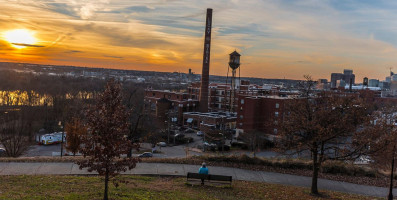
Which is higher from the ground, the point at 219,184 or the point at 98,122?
the point at 98,122

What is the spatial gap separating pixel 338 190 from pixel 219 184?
6.51m

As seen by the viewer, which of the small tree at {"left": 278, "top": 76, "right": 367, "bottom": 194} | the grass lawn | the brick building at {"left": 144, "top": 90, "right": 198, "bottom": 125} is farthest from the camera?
the brick building at {"left": 144, "top": 90, "right": 198, "bottom": 125}

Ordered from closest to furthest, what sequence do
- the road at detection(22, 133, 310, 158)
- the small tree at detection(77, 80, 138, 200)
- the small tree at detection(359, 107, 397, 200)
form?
the small tree at detection(77, 80, 138, 200) → the small tree at detection(359, 107, 397, 200) → the road at detection(22, 133, 310, 158)

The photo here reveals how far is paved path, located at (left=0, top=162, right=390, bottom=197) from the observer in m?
14.8

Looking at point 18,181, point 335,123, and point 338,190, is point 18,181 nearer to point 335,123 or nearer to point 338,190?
point 335,123

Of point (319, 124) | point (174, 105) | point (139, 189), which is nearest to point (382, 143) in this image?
point (319, 124)

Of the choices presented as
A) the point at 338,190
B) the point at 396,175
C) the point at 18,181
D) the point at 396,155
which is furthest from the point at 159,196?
the point at 396,175

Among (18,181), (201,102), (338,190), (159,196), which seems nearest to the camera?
(159,196)

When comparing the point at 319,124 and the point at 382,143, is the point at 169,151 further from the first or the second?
the point at 382,143

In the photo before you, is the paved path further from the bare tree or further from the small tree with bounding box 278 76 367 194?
the bare tree

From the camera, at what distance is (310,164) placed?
740 inches

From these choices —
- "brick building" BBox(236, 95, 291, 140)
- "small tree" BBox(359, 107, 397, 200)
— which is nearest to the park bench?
"small tree" BBox(359, 107, 397, 200)

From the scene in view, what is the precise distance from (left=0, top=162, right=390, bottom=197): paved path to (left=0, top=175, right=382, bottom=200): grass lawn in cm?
112

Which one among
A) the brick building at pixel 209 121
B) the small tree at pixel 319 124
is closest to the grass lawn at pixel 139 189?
the small tree at pixel 319 124
